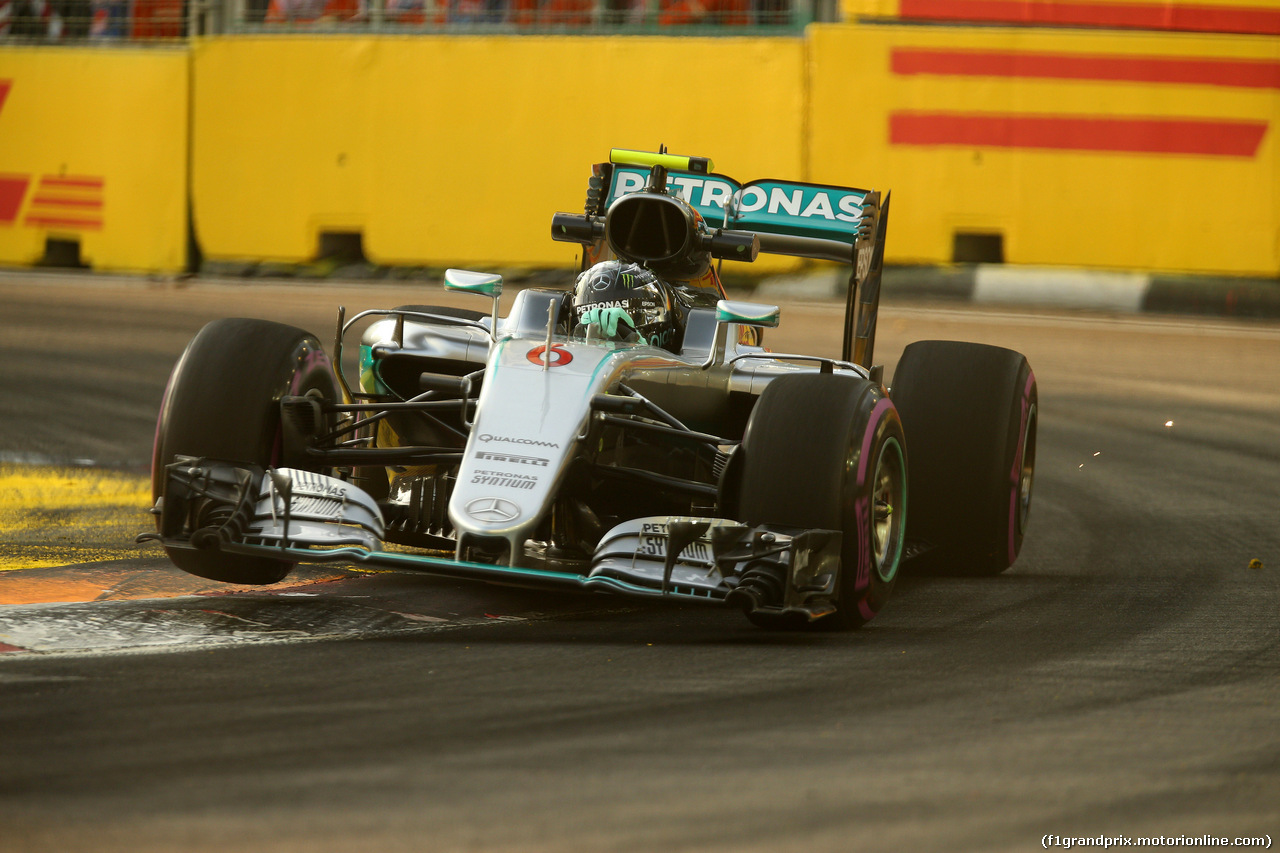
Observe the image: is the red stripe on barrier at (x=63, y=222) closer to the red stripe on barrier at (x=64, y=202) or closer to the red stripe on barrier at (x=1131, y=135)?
the red stripe on barrier at (x=64, y=202)

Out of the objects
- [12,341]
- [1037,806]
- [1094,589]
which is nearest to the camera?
[1037,806]

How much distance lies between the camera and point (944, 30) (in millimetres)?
14453

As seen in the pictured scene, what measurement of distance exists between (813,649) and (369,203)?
11.3m

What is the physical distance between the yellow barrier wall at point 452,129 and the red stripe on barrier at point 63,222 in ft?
3.32

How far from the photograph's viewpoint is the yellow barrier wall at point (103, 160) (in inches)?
628

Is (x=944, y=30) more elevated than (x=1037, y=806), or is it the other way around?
(x=944, y=30)

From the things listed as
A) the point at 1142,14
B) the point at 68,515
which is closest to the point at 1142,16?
the point at 1142,14

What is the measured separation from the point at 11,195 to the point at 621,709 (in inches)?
532

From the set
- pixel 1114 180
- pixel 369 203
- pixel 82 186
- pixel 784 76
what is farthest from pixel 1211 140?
pixel 82 186

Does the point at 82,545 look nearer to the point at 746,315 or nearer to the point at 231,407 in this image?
the point at 231,407

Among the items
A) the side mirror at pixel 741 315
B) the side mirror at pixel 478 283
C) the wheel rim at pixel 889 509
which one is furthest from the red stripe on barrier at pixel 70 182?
the wheel rim at pixel 889 509

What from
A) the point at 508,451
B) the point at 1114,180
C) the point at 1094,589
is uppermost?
the point at 1114,180

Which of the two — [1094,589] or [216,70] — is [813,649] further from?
[216,70]

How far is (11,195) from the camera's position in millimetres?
16141
